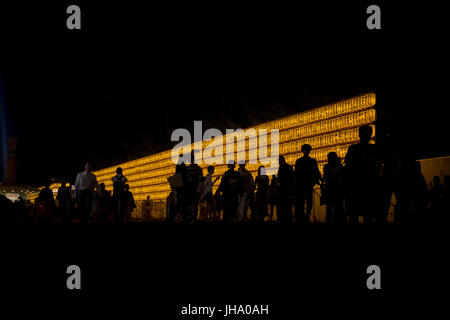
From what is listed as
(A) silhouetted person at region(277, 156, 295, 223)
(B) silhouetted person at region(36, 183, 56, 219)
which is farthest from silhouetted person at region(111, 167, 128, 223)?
(A) silhouetted person at region(277, 156, 295, 223)

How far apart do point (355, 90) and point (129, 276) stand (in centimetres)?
1107

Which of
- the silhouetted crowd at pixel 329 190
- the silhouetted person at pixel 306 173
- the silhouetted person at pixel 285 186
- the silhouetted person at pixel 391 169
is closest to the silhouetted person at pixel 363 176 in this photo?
the silhouetted crowd at pixel 329 190

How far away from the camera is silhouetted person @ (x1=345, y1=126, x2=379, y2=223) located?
25.6ft

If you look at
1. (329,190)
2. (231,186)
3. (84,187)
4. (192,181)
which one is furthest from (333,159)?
(84,187)

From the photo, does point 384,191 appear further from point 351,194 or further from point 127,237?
point 127,237

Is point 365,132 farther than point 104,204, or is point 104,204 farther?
point 104,204

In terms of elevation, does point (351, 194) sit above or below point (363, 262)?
above

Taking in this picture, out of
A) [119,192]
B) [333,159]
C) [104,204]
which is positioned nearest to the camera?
[333,159]

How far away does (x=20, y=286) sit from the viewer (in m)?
5.30

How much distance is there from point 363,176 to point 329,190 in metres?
2.05

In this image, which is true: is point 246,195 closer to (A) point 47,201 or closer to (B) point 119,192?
(B) point 119,192

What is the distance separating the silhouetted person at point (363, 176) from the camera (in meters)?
7.81

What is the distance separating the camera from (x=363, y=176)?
784 centimetres
